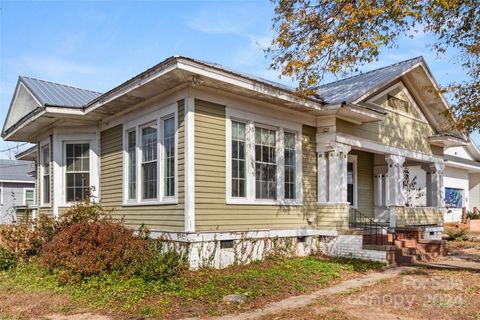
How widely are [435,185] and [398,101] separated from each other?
153 inches

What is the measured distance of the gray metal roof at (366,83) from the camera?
12.0 meters

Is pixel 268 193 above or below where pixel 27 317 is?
above

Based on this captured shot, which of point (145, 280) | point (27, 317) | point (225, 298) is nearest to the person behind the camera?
point (27, 317)

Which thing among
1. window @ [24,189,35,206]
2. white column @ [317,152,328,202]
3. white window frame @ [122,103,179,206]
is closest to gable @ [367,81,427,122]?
white column @ [317,152,328,202]

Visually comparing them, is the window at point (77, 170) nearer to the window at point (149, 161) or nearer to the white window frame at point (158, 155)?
the white window frame at point (158, 155)

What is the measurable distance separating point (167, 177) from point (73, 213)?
7.82ft

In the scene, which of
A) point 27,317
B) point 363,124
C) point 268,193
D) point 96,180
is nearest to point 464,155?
point 363,124

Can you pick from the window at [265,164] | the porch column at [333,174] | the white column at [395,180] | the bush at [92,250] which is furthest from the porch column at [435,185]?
the bush at [92,250]

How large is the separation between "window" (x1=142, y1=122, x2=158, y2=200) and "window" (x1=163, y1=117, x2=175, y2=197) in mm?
467

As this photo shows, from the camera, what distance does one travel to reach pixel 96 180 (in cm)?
1306

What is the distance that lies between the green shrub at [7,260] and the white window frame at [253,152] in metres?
5.21

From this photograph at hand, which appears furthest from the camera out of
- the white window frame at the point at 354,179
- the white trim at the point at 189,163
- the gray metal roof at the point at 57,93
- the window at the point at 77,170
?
the white window frame at the point at 354,179

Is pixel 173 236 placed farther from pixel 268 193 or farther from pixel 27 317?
pixel 27 317

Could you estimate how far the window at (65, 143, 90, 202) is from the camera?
1323 centimetres
